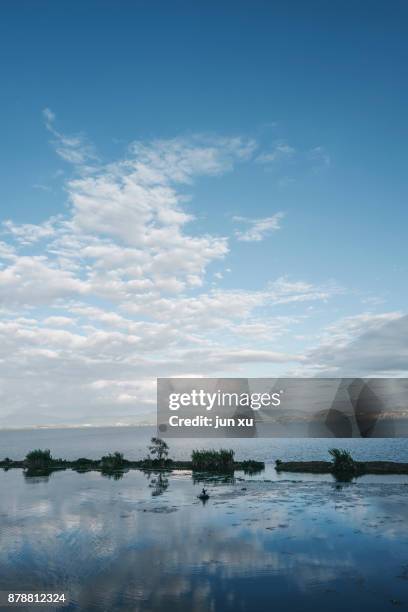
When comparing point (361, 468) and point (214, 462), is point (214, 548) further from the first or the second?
point (214, 462)

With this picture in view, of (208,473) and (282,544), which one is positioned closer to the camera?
(282,544)

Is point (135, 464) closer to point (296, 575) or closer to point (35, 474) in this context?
point (35, 474)

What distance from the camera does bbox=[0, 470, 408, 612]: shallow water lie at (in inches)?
671

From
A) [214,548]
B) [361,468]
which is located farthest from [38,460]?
[214,548]

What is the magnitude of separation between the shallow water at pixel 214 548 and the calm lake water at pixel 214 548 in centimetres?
6

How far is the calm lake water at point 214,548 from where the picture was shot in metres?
17.0

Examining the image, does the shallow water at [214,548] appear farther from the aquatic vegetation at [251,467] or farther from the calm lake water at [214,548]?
the aquatic vegetation at [251,467]

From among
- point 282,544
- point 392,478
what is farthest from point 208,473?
point 282,544

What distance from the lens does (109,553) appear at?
22719mm

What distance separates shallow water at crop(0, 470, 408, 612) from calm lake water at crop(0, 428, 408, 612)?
6 centimetres

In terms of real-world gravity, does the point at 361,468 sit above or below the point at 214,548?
above

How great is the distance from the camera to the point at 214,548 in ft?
75.7

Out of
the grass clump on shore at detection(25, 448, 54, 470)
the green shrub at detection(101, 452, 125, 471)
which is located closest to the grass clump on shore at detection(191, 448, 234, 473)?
the green shrub at detection(101, 452, 125, 471)

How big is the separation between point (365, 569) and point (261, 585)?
502cm
